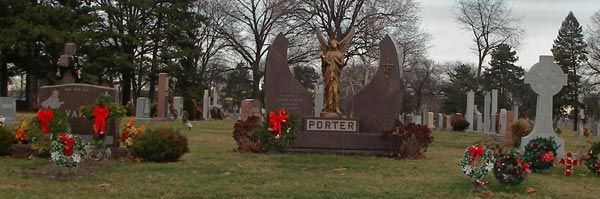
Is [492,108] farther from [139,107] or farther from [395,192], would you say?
[395,192]

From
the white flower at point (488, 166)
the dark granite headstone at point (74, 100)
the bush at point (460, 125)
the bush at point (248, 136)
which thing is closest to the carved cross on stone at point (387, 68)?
the bush at point (248, 136)

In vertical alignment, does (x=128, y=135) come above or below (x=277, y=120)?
below

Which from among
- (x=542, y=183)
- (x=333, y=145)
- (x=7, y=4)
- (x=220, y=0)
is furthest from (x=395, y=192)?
(x=220, y=0)

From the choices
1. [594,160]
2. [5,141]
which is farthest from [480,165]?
[5,141]

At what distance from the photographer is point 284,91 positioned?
17.5m

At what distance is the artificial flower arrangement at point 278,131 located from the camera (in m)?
16.1

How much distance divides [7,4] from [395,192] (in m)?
41.8

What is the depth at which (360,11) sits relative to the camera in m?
43.5

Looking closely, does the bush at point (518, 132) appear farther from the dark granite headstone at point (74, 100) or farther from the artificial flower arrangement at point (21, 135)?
the artificial flower arrangement at point (21, 135)

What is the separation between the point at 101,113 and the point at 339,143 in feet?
20.2

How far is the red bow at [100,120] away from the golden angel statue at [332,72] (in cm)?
642

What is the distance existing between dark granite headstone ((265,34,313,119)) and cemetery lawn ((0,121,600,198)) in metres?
3.16

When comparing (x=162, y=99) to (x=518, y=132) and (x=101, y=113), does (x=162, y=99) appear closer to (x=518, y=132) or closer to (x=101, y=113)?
(x=518, y=132)

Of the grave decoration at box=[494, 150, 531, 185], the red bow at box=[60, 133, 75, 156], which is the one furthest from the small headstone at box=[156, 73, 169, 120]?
the grave decoration at box=[494, 150, 531, 185]
